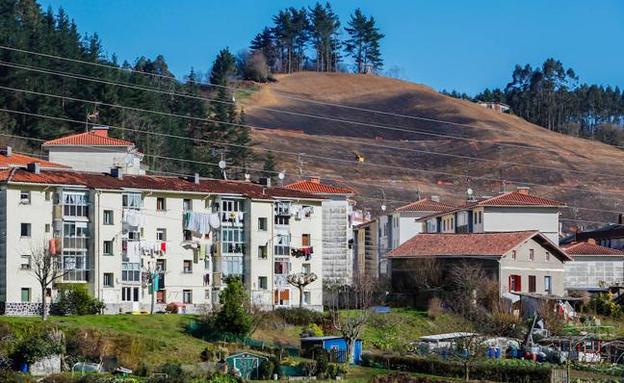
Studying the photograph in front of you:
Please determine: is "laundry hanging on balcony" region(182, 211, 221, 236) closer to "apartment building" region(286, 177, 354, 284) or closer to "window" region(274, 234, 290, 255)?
"window" region(274, 234, 290, 255)

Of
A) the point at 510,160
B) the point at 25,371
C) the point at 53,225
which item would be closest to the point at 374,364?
the point at 25,371

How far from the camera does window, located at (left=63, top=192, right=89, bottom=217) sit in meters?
78.1

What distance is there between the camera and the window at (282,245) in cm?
8706

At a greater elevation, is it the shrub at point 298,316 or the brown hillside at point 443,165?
the brown hillside at point 443,165

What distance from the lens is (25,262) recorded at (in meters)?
75.6

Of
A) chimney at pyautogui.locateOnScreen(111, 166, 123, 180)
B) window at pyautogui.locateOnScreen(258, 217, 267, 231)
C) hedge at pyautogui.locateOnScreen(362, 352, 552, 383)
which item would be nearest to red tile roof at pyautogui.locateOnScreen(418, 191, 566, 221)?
window at pyautogui.locateOnScreen(258, 217, 267, 231)

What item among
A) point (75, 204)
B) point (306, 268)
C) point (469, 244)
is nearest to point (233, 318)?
point (75, 204)

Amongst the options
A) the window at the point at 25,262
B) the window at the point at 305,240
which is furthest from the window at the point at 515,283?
the window at the point at 25,262

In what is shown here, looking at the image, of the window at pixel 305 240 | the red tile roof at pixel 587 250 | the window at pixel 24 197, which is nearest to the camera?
the window at pixel 24 197

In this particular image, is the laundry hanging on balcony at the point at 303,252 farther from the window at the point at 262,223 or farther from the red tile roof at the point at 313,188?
the red tile roof at the point at 313,188

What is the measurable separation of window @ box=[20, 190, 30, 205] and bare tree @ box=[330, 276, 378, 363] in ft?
61.4

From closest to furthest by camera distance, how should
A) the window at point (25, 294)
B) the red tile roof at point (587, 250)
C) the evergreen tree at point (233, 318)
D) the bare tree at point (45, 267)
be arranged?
the evergreen tree at point (233, 318) < the bare tree at point (45, 267) < the window at point (25, 294) < the red tile roof at point (587, 250)

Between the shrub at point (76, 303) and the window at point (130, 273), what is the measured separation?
4543 millimetres

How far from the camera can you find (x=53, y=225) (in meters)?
77.6
